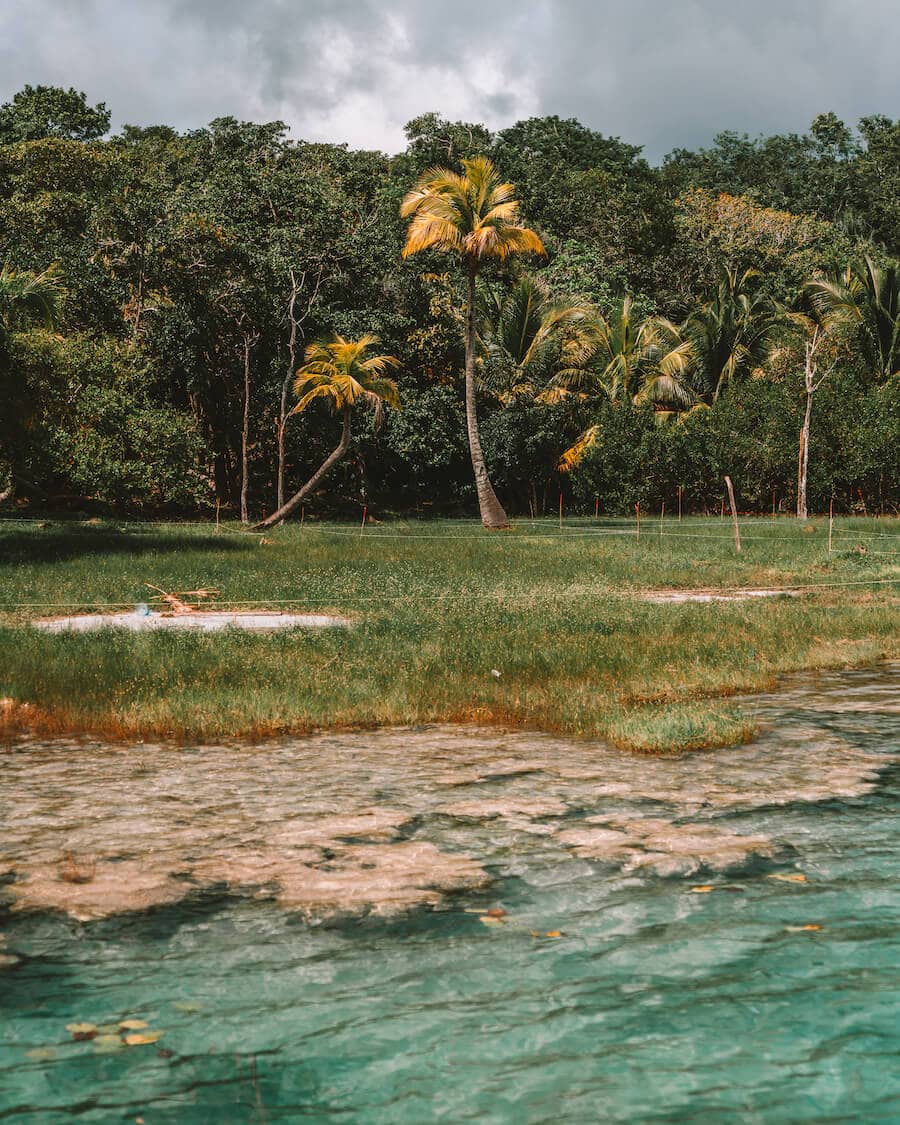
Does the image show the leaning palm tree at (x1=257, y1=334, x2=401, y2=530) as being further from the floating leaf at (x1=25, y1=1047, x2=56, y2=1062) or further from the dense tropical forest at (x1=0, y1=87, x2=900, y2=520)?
the floating leaf at (x1=25, y1=1047, x2=56, y2=1062)

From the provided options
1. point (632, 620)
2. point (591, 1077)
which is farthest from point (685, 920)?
point (632, 620)

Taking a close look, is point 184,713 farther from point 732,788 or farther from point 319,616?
point 319,616

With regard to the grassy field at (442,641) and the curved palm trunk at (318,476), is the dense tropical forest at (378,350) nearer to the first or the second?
the curved palm trunk at (318,476)

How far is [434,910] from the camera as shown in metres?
6.09

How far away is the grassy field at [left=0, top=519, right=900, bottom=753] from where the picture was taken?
36.9ft

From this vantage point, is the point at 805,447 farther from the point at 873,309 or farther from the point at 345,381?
the point at 345,381

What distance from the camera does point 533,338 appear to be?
4819cm

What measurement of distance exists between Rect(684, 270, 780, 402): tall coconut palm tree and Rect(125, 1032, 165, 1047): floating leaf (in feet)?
149

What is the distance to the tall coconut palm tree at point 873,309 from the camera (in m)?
47.4

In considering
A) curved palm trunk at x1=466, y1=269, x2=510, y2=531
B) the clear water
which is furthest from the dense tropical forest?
the clear water

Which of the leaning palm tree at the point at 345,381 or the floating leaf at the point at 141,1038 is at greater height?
the leaning palm tree at the point at 345,381

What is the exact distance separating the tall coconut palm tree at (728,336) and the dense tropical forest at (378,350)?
12 centimetres

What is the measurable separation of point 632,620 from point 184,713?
283 inches

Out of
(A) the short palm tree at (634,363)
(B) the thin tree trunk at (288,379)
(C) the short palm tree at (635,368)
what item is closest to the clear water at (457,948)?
(B) the thin tree trunk at (288,379)
